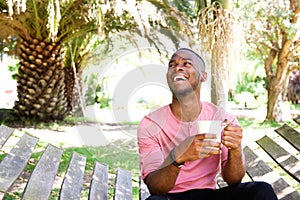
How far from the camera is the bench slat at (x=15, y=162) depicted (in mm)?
3123

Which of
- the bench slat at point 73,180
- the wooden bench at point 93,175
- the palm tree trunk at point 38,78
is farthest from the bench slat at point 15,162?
the palm tree trunk at point 38,78

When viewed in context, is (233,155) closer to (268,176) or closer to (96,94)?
(268,176)

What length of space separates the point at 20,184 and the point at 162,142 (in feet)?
10.7

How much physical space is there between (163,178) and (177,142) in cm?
30

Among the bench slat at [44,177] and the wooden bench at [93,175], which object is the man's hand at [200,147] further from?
the bench slat at [44,177]

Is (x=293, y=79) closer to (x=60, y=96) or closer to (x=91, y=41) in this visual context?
(x=91, y=41)

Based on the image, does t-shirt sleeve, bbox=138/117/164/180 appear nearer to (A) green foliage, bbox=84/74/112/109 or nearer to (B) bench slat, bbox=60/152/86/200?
(B) bench slat, bbox=60/152/86/200

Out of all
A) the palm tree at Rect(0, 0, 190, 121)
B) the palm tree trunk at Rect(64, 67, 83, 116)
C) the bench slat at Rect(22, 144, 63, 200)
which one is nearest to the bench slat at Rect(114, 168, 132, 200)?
the bench slat at Rect(22, 144, 63, 200)

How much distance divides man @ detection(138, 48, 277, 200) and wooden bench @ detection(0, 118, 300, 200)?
607mm

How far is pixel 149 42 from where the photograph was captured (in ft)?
26.6

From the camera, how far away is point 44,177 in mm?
3451

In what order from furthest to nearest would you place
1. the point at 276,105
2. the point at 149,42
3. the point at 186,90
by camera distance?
the point at 276,105
the point at 149,42
the point at 186,90

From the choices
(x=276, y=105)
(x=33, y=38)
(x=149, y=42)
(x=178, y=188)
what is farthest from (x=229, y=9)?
(x=276, y=105)

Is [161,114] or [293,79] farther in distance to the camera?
[293,79]
